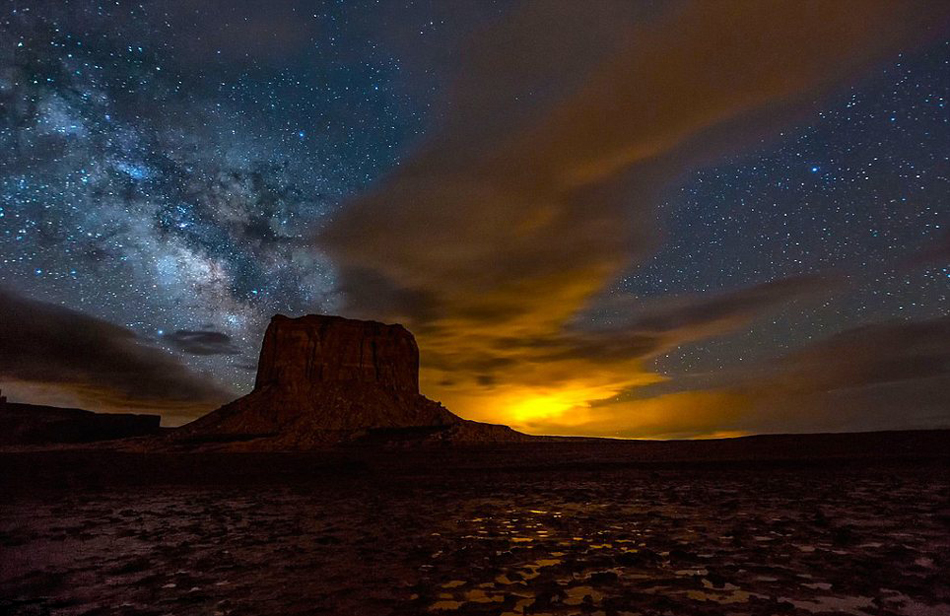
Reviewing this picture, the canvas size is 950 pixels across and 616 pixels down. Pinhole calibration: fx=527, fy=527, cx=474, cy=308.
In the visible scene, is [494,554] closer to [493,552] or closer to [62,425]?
[493,552]

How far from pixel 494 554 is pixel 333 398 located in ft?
439

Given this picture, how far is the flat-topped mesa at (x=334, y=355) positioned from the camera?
148 metres

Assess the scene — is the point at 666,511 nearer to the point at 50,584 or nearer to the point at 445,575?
the point at 445,575

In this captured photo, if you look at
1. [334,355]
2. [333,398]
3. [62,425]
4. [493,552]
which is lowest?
[493,552]

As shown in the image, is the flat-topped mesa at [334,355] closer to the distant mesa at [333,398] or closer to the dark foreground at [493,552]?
the distant mesa at [333,398]

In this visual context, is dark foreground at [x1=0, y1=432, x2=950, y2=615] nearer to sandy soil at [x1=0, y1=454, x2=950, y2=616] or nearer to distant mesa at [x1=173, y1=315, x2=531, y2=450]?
sandy soil at [x1=0, y1=454, x2=950, y2=616]

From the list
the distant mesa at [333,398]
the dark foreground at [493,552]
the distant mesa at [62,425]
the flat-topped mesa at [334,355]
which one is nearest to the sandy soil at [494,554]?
the dark foreground at [493,552]

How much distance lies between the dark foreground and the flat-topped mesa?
127 m

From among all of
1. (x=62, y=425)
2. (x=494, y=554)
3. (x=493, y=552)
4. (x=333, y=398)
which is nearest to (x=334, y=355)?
(x=333, y=398)

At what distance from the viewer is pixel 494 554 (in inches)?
472

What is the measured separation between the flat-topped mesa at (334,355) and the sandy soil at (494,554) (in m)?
128

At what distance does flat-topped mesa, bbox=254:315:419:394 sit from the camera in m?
148

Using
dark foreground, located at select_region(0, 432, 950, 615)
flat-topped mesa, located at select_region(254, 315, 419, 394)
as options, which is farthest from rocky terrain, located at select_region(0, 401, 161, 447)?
dark foreground, located at select_region(0, 432, 950, 615)

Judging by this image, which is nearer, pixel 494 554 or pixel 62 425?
pixel 494 554
